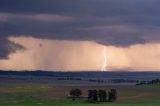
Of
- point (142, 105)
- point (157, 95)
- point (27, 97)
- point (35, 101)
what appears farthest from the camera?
point (157, 95)

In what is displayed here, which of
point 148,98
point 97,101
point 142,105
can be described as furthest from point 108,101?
point 142,105

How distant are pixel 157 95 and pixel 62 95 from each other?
70.4ft

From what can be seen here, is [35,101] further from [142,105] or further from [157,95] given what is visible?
[157,95]

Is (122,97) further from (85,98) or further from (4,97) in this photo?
(4,97)

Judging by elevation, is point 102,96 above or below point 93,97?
above

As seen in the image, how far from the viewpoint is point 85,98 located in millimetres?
137125

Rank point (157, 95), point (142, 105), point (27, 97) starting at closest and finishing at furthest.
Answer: point (142, 105) < point (27, 97) < point (157, 95)

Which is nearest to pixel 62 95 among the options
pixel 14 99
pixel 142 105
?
pixel 14 99

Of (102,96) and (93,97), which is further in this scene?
(102,96)

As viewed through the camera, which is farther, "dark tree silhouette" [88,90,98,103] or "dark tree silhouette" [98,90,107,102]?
"dark tree silhouette" [98,90,107,102]

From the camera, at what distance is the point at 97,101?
12862 centimetres

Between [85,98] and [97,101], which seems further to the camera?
[85,98]

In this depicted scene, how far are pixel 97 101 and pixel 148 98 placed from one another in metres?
13.7

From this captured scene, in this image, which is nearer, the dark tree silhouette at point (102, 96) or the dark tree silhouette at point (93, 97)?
the dark tree silhouette at point (93, 97)
